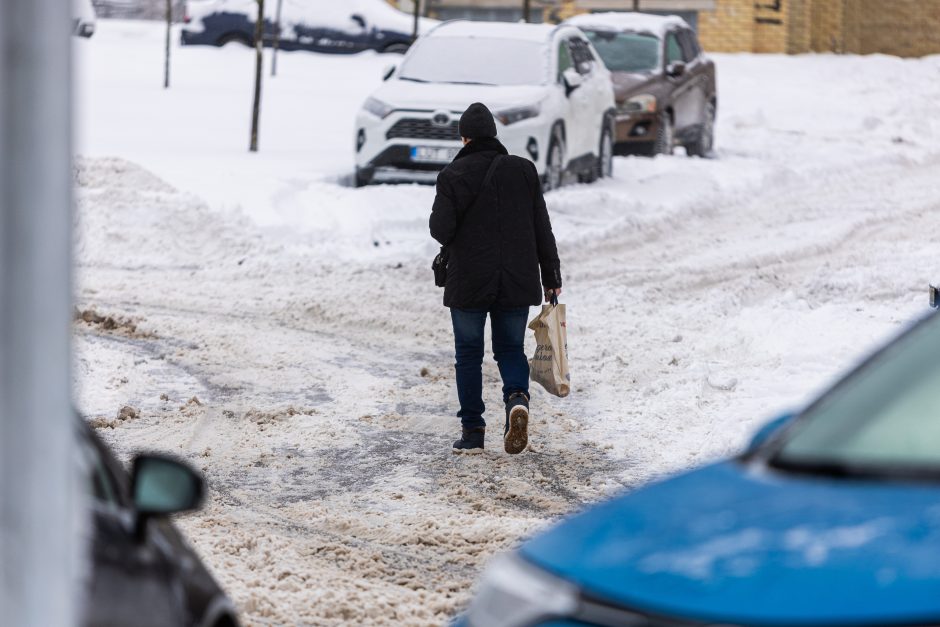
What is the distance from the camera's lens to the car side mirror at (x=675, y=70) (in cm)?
2058

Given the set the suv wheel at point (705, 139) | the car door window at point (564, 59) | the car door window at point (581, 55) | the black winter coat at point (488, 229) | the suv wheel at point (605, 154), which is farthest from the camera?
the suv wheel at point (705, 139)

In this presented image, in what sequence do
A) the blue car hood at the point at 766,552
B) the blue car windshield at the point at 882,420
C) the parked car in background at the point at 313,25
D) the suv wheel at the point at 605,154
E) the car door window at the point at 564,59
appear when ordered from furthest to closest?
the parked car in background at the point at 313,25, the suv wheel at the point at 605,154, the car door window at the point at 564,59, the blue car windshield at the point at 882,420, the blue car hood at the point at 766,552

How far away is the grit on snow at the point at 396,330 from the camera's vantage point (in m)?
6.68

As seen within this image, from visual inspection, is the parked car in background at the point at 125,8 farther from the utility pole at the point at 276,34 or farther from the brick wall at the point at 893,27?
the brick wall at the point at 893,27

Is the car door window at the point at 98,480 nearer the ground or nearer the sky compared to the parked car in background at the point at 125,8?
nearer the sky

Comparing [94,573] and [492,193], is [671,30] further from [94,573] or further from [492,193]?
[94,573]

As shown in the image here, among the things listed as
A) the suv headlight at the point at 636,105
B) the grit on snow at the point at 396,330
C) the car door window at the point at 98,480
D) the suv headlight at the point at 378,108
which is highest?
the car door window at the point at 98,480

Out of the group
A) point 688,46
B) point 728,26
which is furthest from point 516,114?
point 728,26

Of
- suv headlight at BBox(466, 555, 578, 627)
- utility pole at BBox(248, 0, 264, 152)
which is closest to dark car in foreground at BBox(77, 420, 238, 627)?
suv headlight at BBox(466, 555, 578, 627)

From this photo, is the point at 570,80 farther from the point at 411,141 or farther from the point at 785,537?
the point at 785,537

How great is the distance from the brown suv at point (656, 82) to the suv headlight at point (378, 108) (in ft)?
16.2

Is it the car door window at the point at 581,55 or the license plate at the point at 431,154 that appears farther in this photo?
the car door window at the point at 581,55

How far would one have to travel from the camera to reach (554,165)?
16297 millimetres

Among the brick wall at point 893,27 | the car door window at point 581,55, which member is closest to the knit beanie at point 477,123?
the car door window at point 581,55
